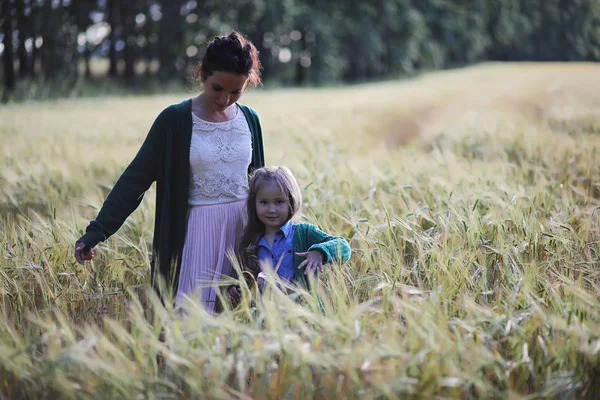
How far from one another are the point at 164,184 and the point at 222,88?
1.42ft

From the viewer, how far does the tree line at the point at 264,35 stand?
17.5m

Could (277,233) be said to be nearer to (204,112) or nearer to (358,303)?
(358,303)

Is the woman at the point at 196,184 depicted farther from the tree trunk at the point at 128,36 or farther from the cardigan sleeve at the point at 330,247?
the tree trunk at the point at 128,36

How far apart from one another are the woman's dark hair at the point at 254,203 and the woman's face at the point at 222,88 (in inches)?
11.5

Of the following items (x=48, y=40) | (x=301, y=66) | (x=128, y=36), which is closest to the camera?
(x=48, y=40)

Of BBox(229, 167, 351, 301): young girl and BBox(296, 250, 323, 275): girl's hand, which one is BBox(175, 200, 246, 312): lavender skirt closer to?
BBox(229, 167, 351, 301): young girl

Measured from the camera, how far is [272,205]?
2088 millimetres

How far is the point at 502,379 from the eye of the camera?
4.69ft

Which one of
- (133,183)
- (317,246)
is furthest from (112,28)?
(317,246)

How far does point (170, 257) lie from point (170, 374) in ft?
2.31

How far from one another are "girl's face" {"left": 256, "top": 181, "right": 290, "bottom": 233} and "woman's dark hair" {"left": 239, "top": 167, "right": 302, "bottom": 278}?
0.05 ft

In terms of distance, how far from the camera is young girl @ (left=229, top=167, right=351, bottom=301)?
2.09 meters

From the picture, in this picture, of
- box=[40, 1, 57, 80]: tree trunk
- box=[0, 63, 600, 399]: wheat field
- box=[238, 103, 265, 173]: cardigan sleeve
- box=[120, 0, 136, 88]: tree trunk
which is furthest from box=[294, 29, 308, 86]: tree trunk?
box=[238, 103, 265, 173]: cardigan sleeve

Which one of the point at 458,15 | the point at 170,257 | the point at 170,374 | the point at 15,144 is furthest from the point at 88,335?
the point at 458,15
